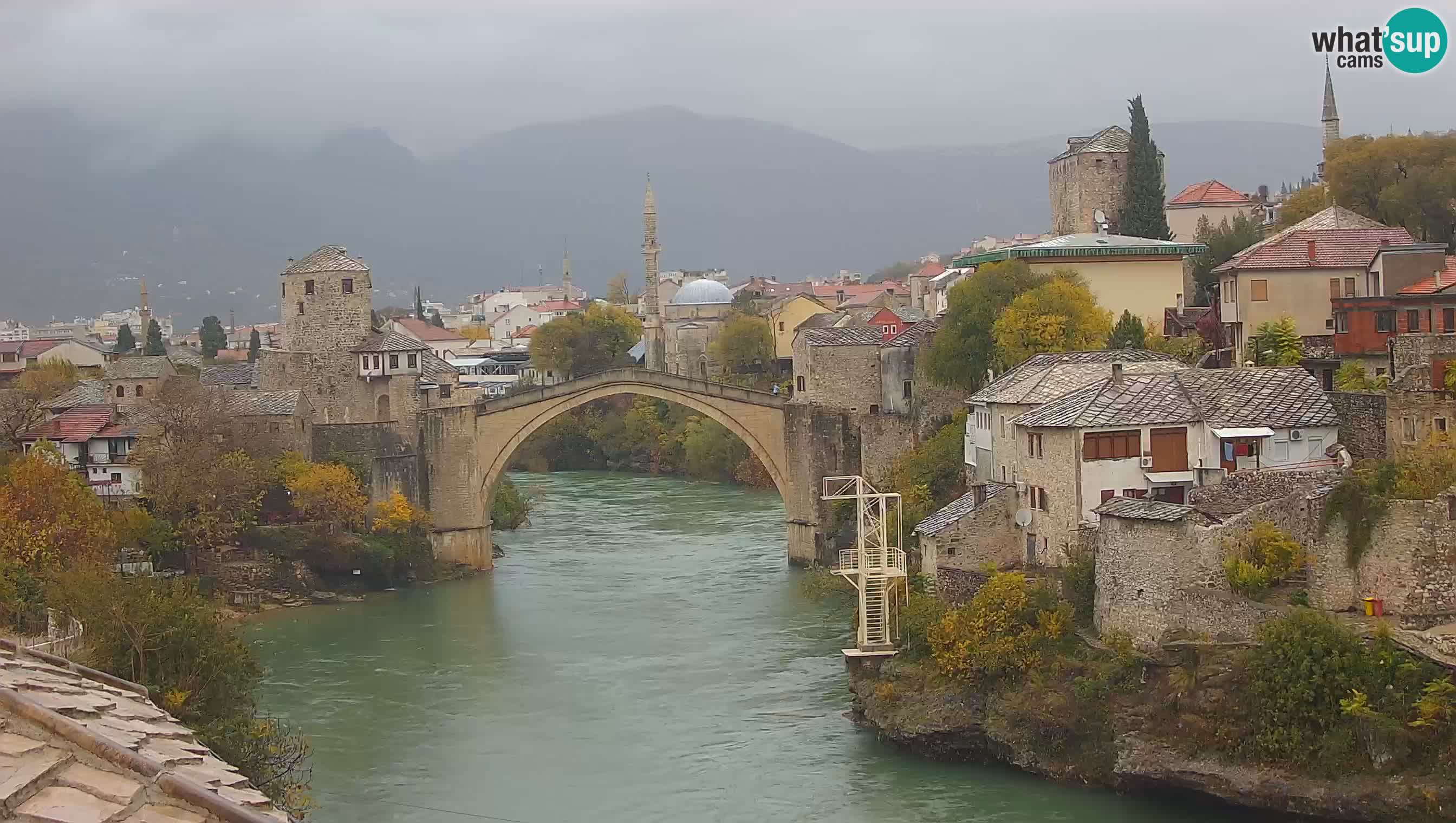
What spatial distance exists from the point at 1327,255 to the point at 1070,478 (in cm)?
1047

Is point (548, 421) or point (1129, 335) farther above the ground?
point (1129, 335)

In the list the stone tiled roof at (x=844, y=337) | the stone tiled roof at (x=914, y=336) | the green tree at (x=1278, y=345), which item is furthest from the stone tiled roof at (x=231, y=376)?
the green tree at (x=1278, y=345)

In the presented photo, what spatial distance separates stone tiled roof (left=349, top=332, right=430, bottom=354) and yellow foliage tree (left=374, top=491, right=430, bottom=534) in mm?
4638

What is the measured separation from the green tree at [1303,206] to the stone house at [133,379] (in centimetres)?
2898

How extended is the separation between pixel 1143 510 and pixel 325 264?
3135 cm

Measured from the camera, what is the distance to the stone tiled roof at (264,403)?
4841 cm

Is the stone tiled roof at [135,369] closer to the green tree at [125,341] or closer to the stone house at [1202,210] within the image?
the stone house at [1202,210]

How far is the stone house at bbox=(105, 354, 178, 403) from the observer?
50875 millimetres

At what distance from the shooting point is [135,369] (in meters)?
52.2

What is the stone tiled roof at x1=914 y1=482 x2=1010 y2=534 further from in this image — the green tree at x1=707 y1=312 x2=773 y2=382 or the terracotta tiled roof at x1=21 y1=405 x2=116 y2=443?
the green tree at x1=707 y1=312 x2=773 y2=382

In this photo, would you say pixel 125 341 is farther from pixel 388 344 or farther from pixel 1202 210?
pixel 1202 210

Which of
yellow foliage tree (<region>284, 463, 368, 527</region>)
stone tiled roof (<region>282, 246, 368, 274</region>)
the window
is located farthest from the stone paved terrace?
stone tiled roof (<region>282, 246, 368, 274</region>)

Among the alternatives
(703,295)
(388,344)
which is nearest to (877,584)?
(388,344)

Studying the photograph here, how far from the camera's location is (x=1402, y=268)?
113 feet
